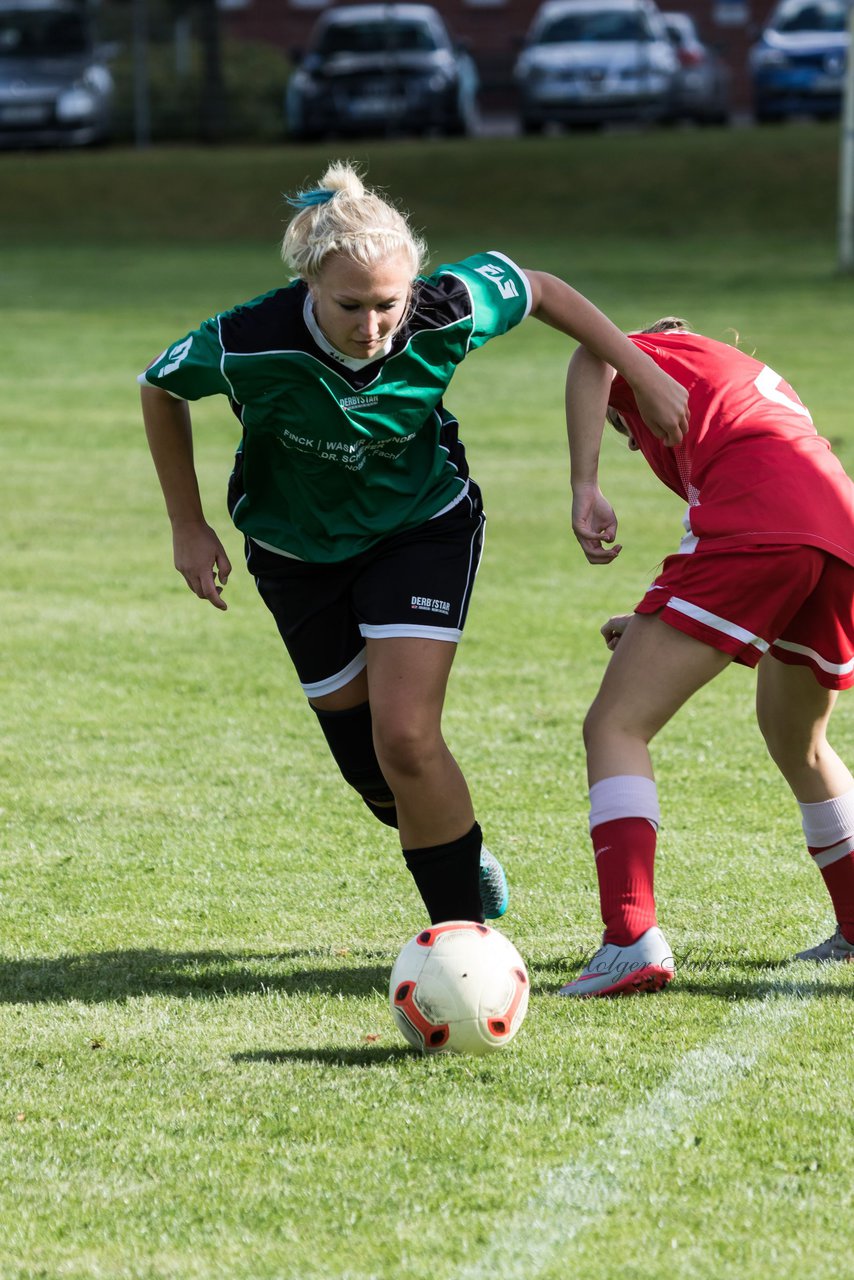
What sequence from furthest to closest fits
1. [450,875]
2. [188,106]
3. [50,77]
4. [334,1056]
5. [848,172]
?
[188,106]
[50,77]
[848,172]
[450,875]
[334,1056]

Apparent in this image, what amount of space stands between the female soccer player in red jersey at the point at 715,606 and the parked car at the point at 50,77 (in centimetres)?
2547

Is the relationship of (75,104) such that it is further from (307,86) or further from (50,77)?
(307,86)

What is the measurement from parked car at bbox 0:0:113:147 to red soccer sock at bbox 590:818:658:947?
1019 inches

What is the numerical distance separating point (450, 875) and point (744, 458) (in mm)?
1126

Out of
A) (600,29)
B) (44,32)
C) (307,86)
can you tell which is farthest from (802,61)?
(44,32)

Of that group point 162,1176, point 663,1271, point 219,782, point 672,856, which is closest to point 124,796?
point 219,782

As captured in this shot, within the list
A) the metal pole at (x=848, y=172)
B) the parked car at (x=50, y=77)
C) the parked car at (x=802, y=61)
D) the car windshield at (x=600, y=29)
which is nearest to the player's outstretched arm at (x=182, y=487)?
the metal pole at (x=848, y=172)

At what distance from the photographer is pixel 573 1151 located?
312cm

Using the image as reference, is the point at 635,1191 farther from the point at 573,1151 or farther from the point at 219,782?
the point at 219,782

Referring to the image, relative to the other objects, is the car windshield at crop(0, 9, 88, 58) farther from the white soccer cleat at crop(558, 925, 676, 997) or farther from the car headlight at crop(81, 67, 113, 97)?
the white soccer cleat at crop(558, 925, 676, 997)

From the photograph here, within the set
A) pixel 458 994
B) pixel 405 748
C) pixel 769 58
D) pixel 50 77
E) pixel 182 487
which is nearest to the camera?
pixel 458 994

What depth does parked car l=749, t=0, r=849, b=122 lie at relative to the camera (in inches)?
1095

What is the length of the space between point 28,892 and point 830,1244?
259 cm

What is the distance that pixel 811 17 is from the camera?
28406 mm
